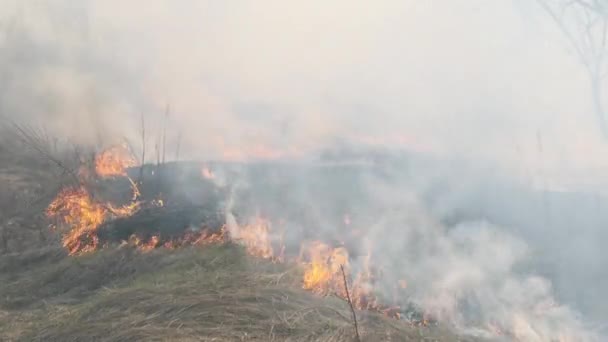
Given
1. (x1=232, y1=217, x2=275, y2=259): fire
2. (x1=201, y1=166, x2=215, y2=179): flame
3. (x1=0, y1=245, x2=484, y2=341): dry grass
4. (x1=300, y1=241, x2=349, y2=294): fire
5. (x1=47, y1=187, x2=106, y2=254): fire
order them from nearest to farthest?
(x1=0, y1=245, x2=484, y2=341): dry grass, (x1=300, y1=241, x2=349, y2=294): fire, (x1=232, y1=217, x2=275, y2=259): fire, (x1=47, y1=187, x2=106, y2=254): fire, (x1=201, y1=166, x2=215, y2=179): flame

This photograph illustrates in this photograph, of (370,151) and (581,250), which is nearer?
(581,250)

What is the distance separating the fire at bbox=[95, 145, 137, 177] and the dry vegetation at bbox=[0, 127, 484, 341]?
454 centimetres

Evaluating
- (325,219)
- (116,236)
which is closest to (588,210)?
(325,219)

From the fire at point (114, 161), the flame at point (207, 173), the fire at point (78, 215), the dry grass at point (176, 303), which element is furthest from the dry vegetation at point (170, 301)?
the fire at point (114, 161)

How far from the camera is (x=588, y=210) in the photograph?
1503cm

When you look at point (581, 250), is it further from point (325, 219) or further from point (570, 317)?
point (325, 219)

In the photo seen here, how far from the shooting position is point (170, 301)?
8266 mm

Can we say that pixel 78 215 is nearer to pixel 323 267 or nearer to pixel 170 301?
pixel 170 301

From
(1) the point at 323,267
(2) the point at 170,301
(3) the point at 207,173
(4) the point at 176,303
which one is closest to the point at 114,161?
(3) the point at 207,173

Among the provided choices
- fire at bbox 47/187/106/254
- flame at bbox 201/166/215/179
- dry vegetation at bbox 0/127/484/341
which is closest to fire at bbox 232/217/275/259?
dry vegetation at bbox 0/127/484/341

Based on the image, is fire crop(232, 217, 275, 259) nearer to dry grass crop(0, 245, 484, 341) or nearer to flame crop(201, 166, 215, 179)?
dry grass crop(0, 245, 484, 341)

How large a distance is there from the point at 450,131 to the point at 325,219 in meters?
7.68

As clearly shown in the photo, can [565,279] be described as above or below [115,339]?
below

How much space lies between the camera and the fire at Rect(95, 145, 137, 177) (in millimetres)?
17453
